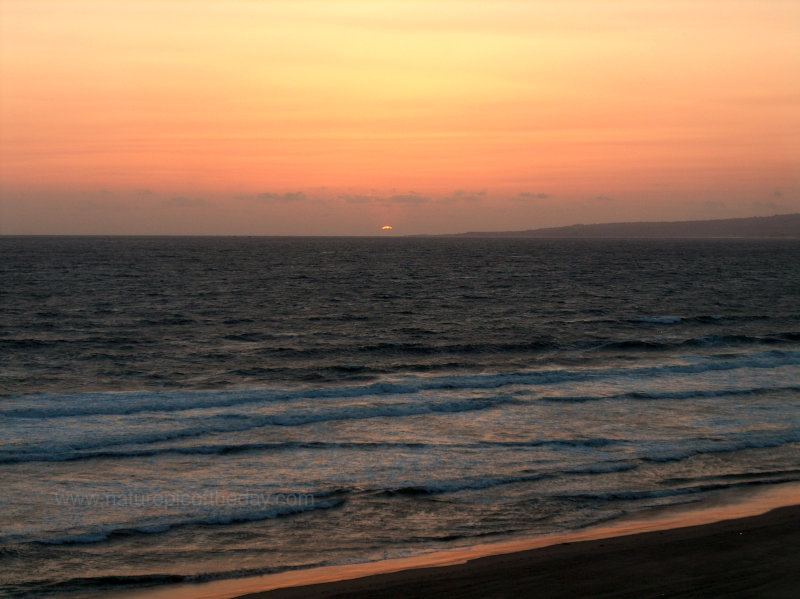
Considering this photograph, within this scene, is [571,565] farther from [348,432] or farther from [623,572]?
[348,432]

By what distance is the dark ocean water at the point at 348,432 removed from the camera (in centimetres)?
1030

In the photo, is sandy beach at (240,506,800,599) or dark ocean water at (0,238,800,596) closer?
sandy beach at (240,506,800,599)

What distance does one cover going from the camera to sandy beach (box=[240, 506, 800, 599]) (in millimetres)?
8453

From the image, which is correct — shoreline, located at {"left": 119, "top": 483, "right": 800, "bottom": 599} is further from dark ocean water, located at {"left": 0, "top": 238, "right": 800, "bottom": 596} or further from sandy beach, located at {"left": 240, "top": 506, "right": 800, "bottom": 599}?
dark ocean water, located at {"left": 0, "top": 238, "right": 800, "bottom": 596}

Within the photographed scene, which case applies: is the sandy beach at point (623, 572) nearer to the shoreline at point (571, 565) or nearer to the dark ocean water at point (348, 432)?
the shoreline at point (571, 565)

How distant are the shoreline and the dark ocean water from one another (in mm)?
384

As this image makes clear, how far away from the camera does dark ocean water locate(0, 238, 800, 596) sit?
1030 cm

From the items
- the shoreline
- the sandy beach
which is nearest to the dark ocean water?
the shoreline

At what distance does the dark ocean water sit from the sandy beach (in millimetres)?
884

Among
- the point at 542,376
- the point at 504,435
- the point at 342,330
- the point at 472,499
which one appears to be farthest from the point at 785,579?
the point at 342,330

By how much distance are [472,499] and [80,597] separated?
19.0ft

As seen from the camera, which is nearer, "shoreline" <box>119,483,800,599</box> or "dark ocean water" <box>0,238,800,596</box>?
"shoreline" <box>119,483,800,599</box>

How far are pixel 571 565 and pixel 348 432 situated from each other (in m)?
7.51

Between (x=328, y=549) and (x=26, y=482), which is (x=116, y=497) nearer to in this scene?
(x=26, y=482)
